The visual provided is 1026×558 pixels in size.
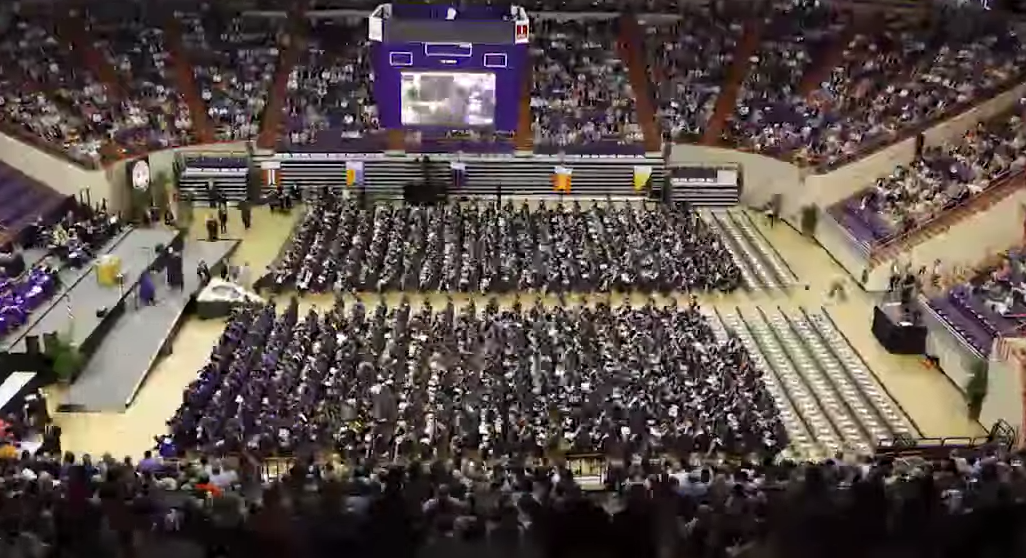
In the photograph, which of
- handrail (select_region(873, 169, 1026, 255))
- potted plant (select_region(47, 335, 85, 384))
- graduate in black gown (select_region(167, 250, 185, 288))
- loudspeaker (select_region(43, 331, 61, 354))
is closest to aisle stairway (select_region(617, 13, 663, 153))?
handrail (select_region(873, 169, 1026, 255))

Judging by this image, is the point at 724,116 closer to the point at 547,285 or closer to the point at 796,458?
the point at 547,285

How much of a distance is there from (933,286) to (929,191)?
4.56 meters

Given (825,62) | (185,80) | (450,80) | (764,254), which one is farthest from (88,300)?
(825,62)

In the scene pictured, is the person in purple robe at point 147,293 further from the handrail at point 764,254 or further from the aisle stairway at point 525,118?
the handrail at point 764,254

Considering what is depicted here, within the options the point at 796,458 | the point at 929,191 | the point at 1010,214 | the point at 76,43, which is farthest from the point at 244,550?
the point at 76,43

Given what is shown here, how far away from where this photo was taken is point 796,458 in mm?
16641

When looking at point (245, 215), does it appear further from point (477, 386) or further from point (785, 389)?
point (785, 389)

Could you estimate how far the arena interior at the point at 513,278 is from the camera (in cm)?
1068

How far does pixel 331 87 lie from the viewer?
33.7 m

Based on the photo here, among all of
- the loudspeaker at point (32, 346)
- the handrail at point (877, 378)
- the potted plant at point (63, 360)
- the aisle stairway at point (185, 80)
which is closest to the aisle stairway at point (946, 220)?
the handrail at point (877, 378)

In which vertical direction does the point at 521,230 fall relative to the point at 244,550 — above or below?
below

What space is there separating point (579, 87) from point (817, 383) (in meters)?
16.7

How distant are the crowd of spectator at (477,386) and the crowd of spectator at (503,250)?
2206mm

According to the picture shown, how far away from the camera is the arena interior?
35.0 ft
